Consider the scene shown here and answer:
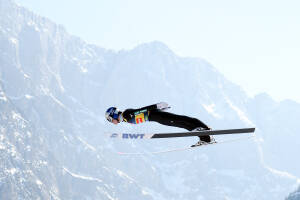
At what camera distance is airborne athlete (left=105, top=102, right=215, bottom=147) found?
14.1 metres

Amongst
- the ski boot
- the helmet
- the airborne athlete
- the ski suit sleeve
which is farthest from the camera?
the helmet

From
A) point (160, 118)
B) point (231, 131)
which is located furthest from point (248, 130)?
point (160, 118)

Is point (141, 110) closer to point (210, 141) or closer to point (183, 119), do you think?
point (183, 119)

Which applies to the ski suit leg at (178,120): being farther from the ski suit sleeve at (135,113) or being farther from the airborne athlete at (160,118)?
the ski suit sleeve at (135,113)

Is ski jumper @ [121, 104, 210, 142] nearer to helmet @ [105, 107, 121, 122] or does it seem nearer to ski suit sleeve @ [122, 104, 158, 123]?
ski suit sleeve @ [122, 104, 158, 123]

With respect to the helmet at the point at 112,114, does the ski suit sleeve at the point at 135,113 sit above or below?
above

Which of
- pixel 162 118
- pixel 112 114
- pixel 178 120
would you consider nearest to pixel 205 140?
→ pixel 178 120

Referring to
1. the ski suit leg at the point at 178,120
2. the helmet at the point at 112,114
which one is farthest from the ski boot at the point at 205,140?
the helmet at the point at 112,114

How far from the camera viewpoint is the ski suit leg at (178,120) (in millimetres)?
14145

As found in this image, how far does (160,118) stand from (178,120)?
753 millimetres

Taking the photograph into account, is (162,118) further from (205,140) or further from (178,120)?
(205,140)

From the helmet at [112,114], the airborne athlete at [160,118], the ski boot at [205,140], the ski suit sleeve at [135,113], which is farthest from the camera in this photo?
the helmet at [112,114]

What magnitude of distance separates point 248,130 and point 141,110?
11.7ft

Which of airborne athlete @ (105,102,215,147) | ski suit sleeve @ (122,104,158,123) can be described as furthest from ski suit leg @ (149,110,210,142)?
ski suit sleeve @ (122,104,158,123)
